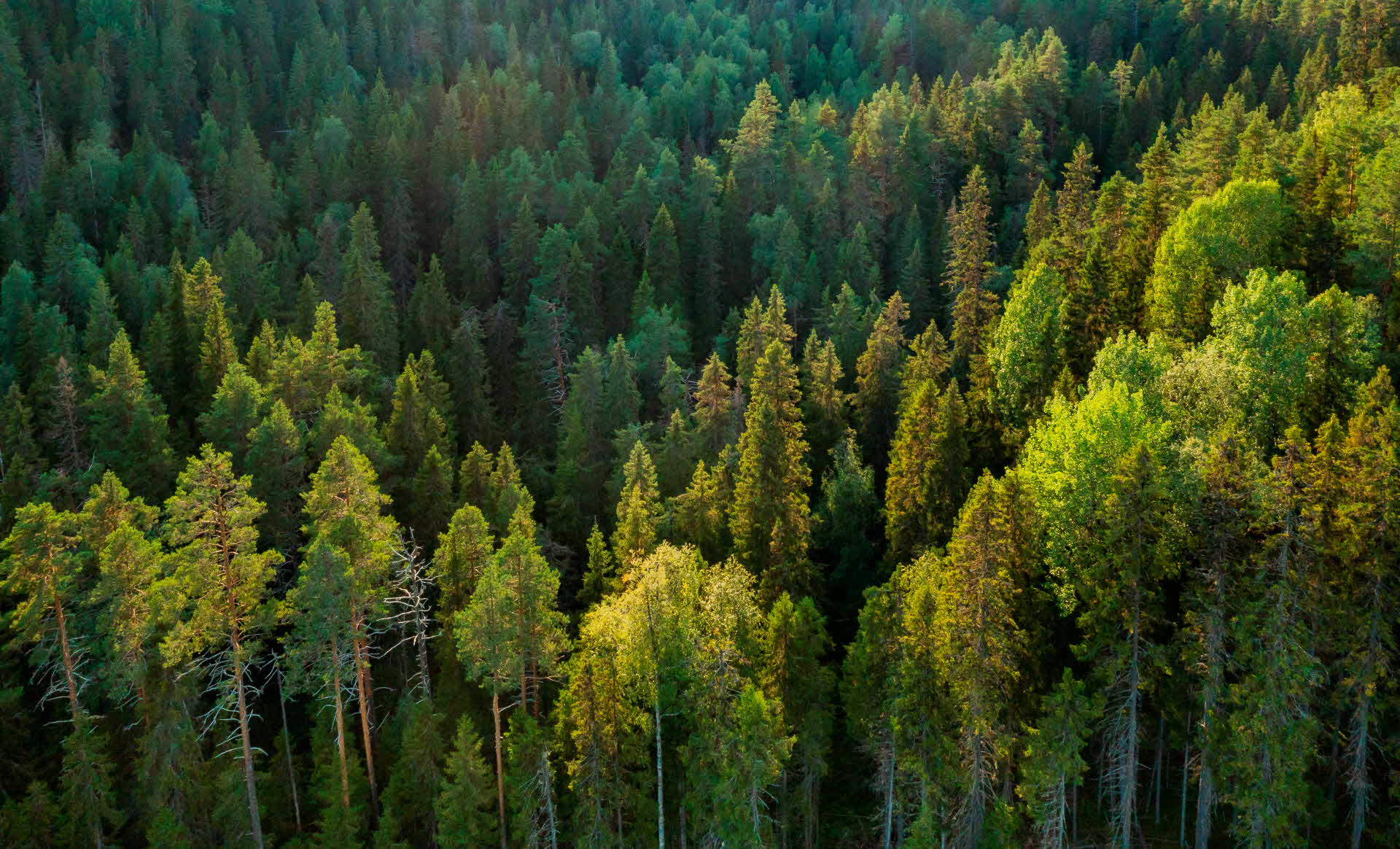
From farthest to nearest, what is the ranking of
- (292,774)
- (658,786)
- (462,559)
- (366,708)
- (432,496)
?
1. (432,496)
2. (292,774)
3. (462,559)
4. (366,708)
5. (658,786)

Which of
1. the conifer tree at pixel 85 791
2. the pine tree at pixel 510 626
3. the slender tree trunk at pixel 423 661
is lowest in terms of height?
the conifer tree at pixel 85 791

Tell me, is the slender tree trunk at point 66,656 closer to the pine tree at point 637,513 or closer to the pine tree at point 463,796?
the pine tree at point 463,796

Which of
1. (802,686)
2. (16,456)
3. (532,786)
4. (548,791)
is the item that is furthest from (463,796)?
(16,456)

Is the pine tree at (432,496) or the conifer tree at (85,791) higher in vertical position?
the pine tree at (432,496)

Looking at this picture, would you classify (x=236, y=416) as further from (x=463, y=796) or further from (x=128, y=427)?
(x=463, y=796)

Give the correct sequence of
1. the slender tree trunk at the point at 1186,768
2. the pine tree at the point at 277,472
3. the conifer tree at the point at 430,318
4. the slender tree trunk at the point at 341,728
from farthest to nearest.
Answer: the conifer tree at the point at 430,318, the pine tree at the point at 277,472, the slender tree trunk at the point at 341,728, the slender tree trunk at the point at 1186,768

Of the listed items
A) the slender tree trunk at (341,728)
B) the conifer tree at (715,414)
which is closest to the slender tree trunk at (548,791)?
the slender tree trunk at (341,728)

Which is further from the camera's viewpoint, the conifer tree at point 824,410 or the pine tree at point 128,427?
the conifer tree at point 824,410

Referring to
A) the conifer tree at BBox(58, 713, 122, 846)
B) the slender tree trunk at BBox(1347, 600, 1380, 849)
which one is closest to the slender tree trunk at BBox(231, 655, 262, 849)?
the conifer tree at BBox(58, 713, 122, 846)
